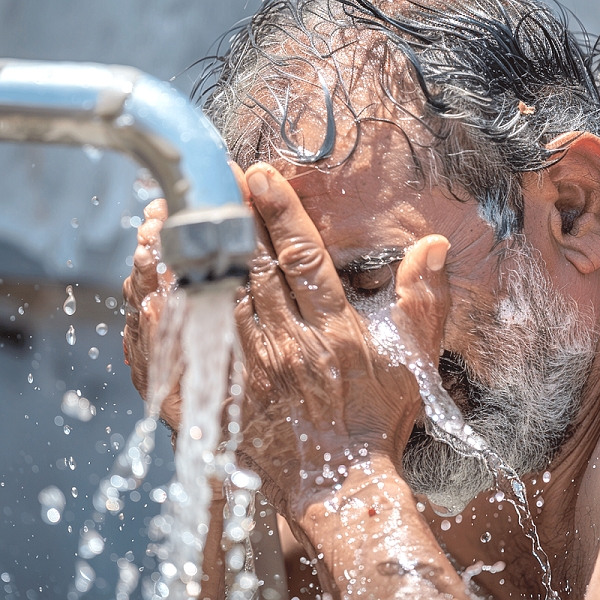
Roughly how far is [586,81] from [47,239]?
1.53m

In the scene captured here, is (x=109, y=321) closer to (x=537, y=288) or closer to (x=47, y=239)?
(x=47, y=239)

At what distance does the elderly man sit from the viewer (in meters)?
1.18

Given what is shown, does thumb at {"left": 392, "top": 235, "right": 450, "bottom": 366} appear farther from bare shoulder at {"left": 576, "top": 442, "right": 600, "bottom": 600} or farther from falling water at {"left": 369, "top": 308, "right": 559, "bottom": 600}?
bare shoulder at {"left": 576, "top": 442, "right": 600, "bottom": 600}

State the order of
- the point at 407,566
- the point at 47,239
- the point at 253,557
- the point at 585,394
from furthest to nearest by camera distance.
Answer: the point at 47,239 → the point at 253,557 → the point at 585,394 → the point at 407,566

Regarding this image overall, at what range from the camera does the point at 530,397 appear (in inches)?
56.6

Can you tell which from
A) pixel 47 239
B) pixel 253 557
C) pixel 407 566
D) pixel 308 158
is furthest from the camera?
pixel 47 239

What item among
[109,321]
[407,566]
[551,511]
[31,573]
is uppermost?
[407,566]

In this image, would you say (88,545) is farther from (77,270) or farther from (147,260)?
(147,260)

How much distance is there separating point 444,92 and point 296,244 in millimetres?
353

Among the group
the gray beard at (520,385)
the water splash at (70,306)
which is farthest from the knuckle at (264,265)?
the water splash at (70,306)

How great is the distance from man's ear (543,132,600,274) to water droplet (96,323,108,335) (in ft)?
4.44

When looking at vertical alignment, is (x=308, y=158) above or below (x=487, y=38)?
below

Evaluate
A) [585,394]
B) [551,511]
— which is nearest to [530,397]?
[585,394]

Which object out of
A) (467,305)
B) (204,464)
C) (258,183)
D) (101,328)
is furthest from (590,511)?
(101,328)
